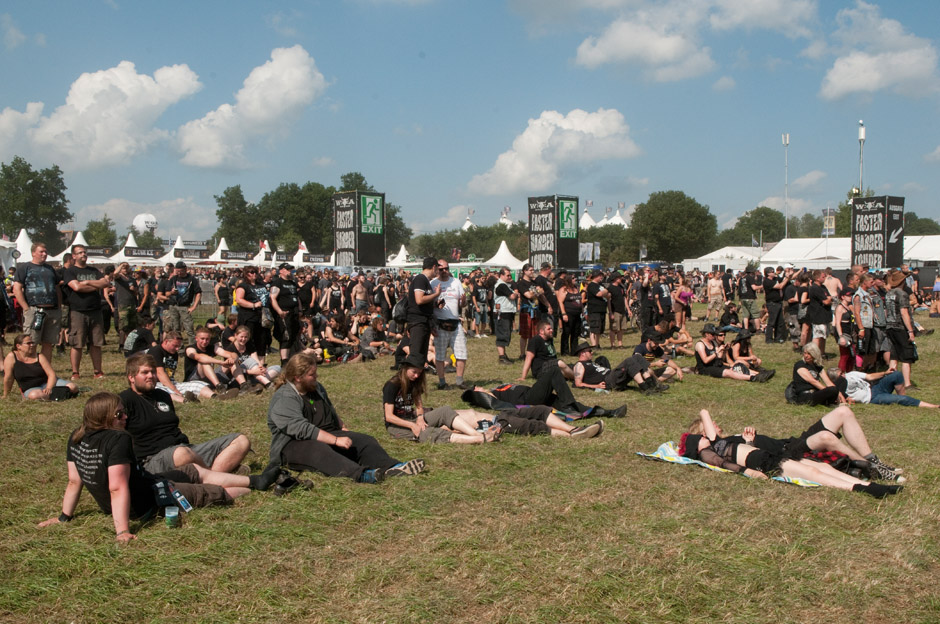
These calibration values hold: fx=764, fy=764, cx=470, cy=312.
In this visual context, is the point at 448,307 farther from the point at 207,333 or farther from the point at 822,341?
the point at 822,341

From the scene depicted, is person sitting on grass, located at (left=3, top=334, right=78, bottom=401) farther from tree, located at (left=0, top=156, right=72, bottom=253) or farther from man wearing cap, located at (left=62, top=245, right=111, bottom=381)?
tree, located at (left=0, top=156, right=72, bottom=253)

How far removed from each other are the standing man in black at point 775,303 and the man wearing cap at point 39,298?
1252 centimetres

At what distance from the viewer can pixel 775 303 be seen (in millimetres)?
15562

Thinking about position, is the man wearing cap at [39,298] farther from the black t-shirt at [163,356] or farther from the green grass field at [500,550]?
the green grass field at [500,550]

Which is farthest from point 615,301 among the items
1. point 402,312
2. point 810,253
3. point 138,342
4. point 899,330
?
point 810,253

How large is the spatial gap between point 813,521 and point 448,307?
5780 mm

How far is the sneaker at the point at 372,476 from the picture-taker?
18.0 ft

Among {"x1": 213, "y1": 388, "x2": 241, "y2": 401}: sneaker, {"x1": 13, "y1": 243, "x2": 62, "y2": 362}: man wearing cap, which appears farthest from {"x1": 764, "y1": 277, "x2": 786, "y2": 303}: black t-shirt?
{"x1": 13, "y1": 243, "x2": 62, "y2": 362}: man wearing cap

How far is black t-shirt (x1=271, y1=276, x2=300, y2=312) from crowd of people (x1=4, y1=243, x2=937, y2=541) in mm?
35

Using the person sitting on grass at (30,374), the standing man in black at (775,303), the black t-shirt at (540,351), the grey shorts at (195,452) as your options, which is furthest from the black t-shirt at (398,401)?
the standing man in black at (775,303)

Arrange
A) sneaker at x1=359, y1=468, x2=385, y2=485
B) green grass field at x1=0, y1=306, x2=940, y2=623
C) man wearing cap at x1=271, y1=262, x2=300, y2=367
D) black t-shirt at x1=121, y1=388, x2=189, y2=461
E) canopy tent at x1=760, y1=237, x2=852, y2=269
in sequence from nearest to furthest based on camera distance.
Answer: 1. green grass field at x1=0, y1=306, x2=940, y2=623
2. black t-shirt at x1=121, y1=388, x2=189, y2=461
3. sneaker at x1=359, y1=468, x2=385, y2=485
4. man wearing cap at x1=271, y1=262, x2=300, y2=367
5. canopy tent at x1=760, y1=237, x2=852, y2=269

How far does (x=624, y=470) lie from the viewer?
234 inches

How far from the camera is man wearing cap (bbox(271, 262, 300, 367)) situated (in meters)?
11.0

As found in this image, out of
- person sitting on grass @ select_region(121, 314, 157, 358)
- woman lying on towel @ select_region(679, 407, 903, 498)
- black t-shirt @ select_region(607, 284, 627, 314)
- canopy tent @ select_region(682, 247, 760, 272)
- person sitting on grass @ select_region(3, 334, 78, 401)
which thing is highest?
canopy tent @ select_region(682, 247, 760, 272)
